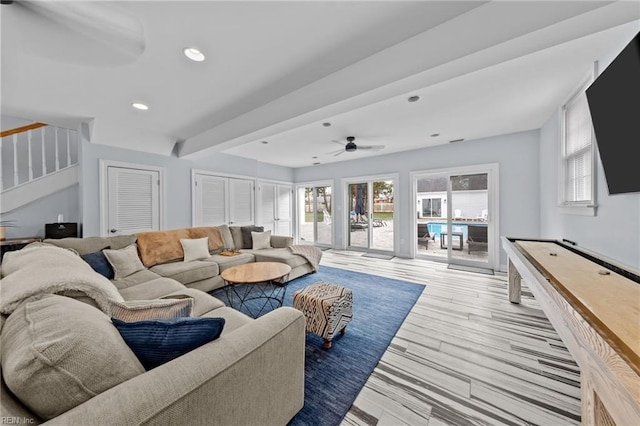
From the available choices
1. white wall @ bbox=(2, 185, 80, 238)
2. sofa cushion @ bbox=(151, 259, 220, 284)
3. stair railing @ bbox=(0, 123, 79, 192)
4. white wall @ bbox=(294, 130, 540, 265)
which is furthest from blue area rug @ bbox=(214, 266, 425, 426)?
stair railing @ bbox=(0, 123, 79, 192)

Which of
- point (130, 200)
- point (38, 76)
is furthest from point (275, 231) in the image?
point (38, 76)

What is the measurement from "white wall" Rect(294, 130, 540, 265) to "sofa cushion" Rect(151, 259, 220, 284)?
13.5 ft

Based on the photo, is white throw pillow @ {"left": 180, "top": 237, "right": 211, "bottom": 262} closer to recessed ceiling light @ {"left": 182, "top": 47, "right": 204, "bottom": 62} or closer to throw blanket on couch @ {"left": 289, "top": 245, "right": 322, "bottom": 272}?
throw blanket on couch @ {"left": 289, "top": 245, "right": 322, "bottom": 272}

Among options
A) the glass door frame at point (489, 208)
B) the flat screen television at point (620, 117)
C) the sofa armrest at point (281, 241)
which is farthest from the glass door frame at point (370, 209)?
the flat screen television at point (620, 117)

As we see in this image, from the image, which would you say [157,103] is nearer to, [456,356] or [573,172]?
[456,356]

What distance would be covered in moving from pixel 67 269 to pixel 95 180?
2.97 meters

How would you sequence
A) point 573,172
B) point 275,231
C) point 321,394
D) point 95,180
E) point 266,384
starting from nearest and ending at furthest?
1. point 266,384
2. point 321,394
3. point 573,172
4. point 95,180
5. point 275,231

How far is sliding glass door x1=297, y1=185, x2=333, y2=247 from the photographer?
6859mm

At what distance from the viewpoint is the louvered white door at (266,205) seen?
20.0 feet

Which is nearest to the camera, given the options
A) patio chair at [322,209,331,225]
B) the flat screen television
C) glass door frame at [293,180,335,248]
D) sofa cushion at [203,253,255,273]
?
the flat screen television

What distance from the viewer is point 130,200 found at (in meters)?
3.85

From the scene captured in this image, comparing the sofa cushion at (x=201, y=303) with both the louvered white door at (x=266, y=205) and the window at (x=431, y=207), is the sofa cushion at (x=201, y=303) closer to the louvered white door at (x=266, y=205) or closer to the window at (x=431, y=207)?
the louvered white door at (x=266, y=205)

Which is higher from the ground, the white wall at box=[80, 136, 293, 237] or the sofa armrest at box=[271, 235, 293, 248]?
the white wall at box=[80, 136, 293, 237]

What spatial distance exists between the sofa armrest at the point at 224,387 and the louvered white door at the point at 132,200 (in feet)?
12.9
